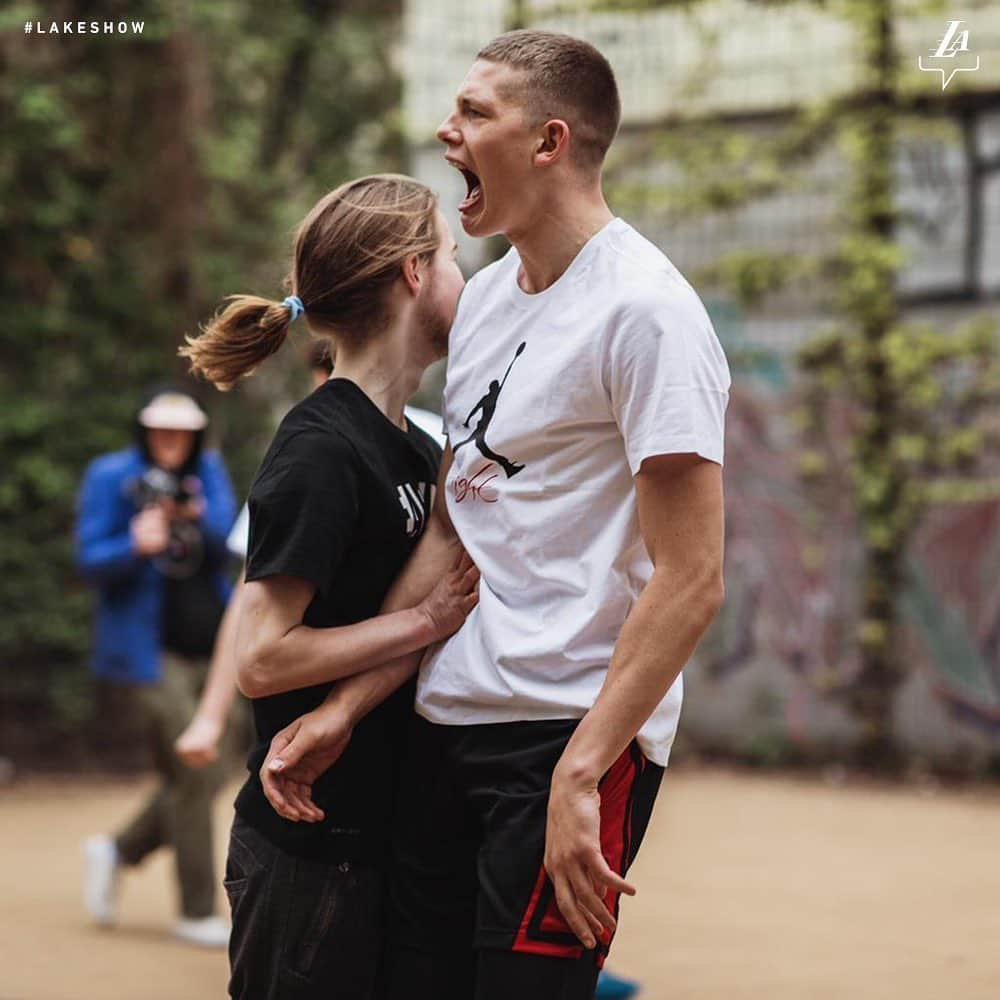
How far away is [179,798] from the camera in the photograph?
666 centimetres

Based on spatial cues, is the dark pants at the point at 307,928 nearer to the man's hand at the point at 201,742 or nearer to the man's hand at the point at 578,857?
the man's hand at the point at 578,857

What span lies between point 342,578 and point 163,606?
4184 millimetres

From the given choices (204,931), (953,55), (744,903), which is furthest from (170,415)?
(953,55)

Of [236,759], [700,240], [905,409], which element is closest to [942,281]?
[905,409]

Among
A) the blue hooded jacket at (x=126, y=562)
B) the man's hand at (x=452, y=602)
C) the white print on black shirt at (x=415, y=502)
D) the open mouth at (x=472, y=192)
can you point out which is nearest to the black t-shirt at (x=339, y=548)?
the white print on black shirt at (x=415, y=502)

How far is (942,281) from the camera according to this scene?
35.5ft

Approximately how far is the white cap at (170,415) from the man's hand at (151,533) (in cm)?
34

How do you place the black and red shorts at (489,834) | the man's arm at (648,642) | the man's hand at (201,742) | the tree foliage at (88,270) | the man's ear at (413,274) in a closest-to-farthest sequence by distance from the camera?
the man's arm at (648,642), the black and red shorts at (489,834), the man's ear at (413,274), the man's hand at (201,742), the tree foliage at (88,270)

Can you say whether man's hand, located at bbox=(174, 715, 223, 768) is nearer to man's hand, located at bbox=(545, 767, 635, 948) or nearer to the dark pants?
the dark pants

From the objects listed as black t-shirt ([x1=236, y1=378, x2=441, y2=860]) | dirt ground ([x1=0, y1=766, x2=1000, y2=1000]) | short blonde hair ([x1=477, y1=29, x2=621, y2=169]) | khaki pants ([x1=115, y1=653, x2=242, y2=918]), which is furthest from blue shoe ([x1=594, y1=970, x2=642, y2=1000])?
short blonde hair ([x1=477, y1=29, x2=621, y2=169])

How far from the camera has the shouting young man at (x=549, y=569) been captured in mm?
2625

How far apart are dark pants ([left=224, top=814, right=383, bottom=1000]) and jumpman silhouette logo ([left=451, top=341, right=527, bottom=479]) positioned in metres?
0.74

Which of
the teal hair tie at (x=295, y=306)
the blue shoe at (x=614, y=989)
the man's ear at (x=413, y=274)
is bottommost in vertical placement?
the blue shoe at (x=614, y=989)

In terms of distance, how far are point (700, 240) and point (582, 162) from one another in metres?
9.14
